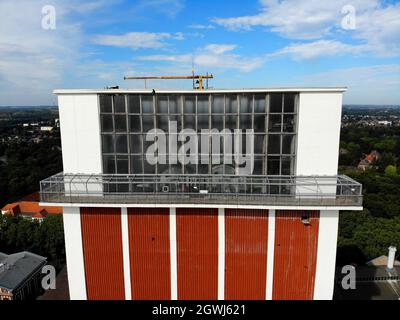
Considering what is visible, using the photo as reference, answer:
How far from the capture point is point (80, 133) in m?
15.8

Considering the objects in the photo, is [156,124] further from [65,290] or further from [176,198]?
[65,290]

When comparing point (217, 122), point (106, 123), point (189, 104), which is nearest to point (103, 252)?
point (106, 123)

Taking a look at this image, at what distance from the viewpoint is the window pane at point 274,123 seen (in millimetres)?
15156

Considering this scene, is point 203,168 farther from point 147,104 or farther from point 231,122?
point 147,104

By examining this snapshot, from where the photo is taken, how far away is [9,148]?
110m

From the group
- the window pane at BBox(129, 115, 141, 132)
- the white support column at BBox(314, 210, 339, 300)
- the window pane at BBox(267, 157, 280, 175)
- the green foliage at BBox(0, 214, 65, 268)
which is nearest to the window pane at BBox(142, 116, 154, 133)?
the window pane at BBox(129, 115, 141, 132)

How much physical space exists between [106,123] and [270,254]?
35.4 feet

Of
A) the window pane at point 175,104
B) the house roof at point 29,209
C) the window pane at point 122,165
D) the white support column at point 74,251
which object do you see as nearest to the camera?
the window pane at point 175,104

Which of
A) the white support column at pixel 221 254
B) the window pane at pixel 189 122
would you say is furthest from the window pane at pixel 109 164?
the white support column at pixel 221 254

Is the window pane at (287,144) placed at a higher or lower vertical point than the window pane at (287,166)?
higher

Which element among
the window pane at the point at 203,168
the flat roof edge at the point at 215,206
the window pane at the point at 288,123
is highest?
the window pane at the point at 288,123

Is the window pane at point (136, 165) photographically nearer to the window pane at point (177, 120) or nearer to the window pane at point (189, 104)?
the window pane at point (177, 120)

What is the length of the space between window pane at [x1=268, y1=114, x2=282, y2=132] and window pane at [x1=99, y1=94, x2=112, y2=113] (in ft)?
26.7

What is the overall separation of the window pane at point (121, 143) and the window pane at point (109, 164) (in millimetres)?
594
